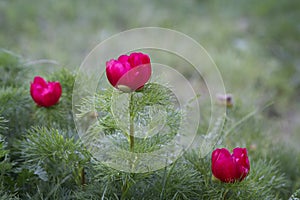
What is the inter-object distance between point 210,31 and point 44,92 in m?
1.84

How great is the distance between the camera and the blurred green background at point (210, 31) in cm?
214

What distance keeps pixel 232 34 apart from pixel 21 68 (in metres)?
1.70

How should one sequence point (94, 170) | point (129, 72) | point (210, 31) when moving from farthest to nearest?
point (210, 31)
point (94, 170)
point (129, 72)

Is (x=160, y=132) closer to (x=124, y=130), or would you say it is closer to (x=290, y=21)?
(x=124, y=130)

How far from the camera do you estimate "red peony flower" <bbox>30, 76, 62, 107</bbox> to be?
2.94 ft

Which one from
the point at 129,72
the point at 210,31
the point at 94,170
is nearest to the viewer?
the point at 129,72

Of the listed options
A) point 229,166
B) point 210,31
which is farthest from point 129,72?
point 210,31

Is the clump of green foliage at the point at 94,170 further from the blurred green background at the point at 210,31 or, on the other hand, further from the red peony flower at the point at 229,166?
the blurred green background at the point at 210,31

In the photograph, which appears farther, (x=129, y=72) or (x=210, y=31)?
(x=210, y=31)

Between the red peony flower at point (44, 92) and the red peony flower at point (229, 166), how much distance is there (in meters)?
0.38

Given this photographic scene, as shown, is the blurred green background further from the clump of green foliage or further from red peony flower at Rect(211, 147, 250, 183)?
red peony flower at Rect(211, 147, 250, 183)

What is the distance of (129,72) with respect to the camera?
0.69 meters

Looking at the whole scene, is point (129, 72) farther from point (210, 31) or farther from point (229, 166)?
point (210, 31)

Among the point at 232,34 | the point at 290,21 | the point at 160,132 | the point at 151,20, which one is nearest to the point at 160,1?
the point at 151,20
